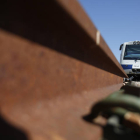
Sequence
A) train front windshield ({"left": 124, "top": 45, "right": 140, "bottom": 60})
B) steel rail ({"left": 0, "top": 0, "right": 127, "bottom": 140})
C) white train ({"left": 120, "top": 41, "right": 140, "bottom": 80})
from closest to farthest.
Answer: steel rail ({"left": 0, "top": 0, "right": 127, "bottom": 140}), white train ({"left": 120, "top": 41, "right": 140, "bottom": 80}), train front windshield ({"left": 124, "top": 45, "right": 140, "bottom": 60})

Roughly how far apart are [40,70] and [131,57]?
1138cm

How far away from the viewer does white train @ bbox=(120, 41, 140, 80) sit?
11.2 metres

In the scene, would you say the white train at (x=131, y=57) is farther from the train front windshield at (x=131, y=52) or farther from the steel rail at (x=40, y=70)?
the steel rail at (x=40, y=70)

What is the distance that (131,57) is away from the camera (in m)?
11.4

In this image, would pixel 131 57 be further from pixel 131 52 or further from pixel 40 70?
pixel 40 70

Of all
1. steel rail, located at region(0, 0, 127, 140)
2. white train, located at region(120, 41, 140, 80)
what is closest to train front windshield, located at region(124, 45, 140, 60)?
white train, located at region(120, 41, 140, 80)

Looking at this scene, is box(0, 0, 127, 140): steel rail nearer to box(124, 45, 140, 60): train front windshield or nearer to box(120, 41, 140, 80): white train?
box(120, 41, 140, 80): white train

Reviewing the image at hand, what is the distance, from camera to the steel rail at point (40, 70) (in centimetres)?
71

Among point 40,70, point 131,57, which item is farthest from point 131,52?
point 40,70

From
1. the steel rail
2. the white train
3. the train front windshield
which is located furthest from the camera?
the train front windshield

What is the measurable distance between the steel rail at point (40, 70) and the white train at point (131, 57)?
1066cm

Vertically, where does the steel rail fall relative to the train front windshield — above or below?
below

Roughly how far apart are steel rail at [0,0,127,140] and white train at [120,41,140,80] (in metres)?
10.7

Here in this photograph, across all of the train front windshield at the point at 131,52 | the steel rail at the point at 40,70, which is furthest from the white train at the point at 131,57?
the steel rail at the point at 40,70
